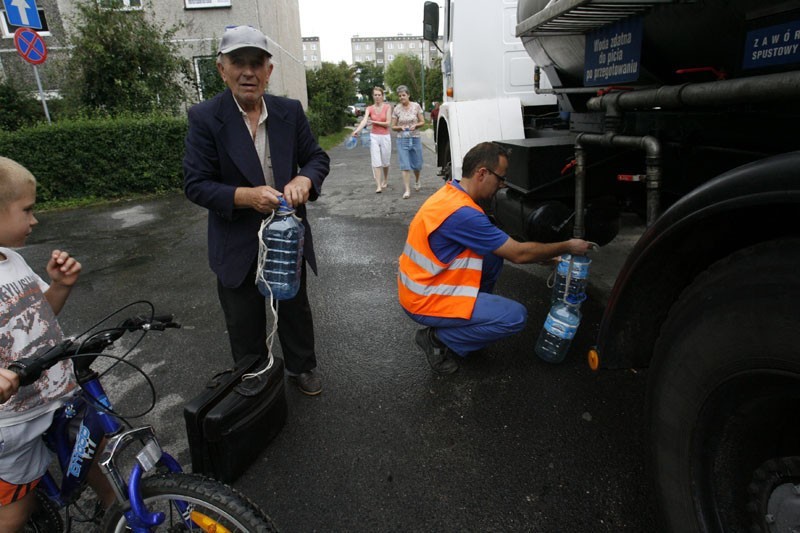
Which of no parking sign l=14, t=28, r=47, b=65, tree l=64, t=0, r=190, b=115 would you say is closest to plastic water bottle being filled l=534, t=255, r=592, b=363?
no parking sign l=14, t=28, r=47, b=65

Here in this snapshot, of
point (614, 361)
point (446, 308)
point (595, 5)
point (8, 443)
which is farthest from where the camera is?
point (446, 308)

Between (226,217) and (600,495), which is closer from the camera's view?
(600,495)

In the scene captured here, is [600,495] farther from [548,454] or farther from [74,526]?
[74,526]

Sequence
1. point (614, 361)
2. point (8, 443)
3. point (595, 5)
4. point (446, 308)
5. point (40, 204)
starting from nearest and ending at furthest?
point (8, 443), point (614, 361), point (595, 5), point (446, 308), point (40, 204)

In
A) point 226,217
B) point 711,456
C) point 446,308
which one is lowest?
point 446,308

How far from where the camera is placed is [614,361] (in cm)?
189

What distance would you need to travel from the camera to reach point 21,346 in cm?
163

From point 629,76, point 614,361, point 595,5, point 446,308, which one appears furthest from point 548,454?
point 595,5

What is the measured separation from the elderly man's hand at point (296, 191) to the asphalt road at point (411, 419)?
123 cm

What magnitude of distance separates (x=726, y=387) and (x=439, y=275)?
6.02 ft

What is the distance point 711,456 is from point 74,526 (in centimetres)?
245

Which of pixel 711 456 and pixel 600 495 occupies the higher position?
pixel 711 456

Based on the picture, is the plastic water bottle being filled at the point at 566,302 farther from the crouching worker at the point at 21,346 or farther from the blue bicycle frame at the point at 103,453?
the crouching worker at the point at 21,346

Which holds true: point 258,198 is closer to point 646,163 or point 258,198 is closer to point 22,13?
point 646,163
